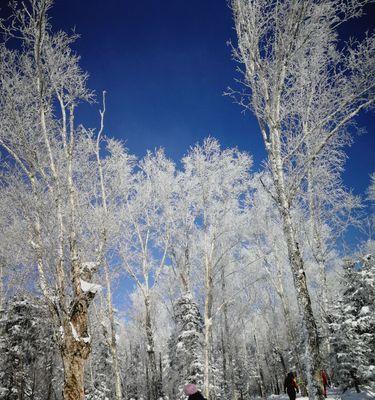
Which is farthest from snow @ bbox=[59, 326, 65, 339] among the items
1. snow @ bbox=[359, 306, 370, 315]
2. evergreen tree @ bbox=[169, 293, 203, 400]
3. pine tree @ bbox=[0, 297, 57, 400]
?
snow @ bbox=[359, 306, 370, 315]

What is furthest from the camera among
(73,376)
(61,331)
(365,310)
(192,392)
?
(365,310)

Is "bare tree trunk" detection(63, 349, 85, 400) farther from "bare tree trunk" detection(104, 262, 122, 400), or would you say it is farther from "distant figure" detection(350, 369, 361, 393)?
"distant figure" detection(350, 369, 361, 393)

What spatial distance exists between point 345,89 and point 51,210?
8699mm

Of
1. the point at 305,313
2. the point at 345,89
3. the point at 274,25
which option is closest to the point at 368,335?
the point at 305,313

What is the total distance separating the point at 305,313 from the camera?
663 centimetres

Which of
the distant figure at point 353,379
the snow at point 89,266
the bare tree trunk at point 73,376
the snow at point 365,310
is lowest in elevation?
the distant figure at point 353,379

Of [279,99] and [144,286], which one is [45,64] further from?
[144,286]

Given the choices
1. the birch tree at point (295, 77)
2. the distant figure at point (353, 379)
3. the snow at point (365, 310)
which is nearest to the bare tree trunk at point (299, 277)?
the birch tree at point (295, 77)

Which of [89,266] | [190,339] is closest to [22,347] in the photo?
[190,339]

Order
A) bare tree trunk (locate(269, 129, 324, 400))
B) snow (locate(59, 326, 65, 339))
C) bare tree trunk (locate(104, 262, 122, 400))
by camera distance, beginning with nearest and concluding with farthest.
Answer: bare tree trunk (locate(269, 129, 324, 400)) < snow (locate(59, 326, 65, 339)) < bare tree trunk (locate(104, 262, 122, 400))

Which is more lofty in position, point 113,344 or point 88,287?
point 88,287

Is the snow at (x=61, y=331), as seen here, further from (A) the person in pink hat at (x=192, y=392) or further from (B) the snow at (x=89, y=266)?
(A) the person in pink hat at (x=192, y=392)

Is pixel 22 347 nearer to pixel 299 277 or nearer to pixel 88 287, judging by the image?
pixel 88 287

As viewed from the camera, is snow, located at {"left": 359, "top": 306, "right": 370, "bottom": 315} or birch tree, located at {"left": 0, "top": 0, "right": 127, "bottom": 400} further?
snow, located at {"left": 359, "top": 306, "right": 370, "bottom": 315}
